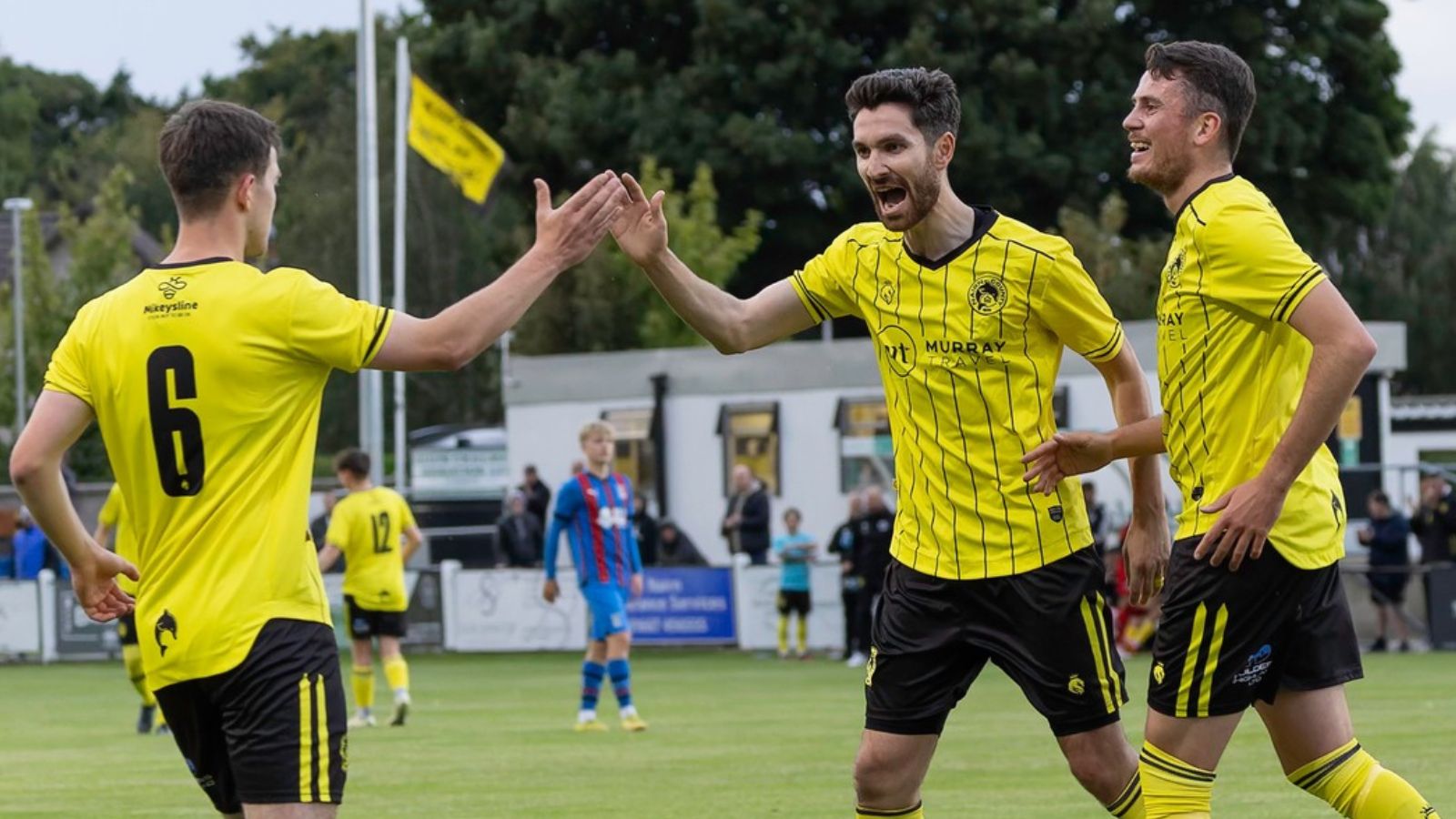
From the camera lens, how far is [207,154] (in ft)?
18.3

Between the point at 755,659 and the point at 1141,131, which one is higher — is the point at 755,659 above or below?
below

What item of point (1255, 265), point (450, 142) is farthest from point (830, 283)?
point (450, 142)

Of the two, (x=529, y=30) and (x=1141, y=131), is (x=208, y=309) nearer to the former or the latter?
(x=1141, y=131)

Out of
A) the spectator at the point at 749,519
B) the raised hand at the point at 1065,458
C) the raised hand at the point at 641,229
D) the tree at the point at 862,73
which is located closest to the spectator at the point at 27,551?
the spectator at the point at 749,519

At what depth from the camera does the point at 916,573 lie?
6.73 meters

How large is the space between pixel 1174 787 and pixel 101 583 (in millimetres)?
2863

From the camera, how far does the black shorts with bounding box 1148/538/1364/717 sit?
611cm

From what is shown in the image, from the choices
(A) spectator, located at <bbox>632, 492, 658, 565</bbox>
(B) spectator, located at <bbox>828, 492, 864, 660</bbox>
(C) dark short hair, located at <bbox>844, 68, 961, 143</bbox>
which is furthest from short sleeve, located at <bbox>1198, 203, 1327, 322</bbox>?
(A) spectator, located at <bbox>632, 492, 658, 565</bbox>

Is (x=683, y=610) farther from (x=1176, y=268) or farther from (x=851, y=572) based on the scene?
(x=1176, y=268)

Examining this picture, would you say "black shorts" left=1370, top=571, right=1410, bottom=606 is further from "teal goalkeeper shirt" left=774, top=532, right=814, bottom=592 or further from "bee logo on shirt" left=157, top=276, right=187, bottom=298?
"bee logo on shirt" left=157, top=276, right=187, bottom=298

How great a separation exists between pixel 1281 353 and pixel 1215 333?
0.59ft

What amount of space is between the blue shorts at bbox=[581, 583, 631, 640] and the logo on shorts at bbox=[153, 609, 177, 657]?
438 inches

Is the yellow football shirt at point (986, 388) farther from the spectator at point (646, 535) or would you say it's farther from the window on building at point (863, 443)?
the window on building at point (863, 443)

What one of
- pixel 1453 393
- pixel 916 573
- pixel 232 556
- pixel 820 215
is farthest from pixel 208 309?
pixel 1453 393
